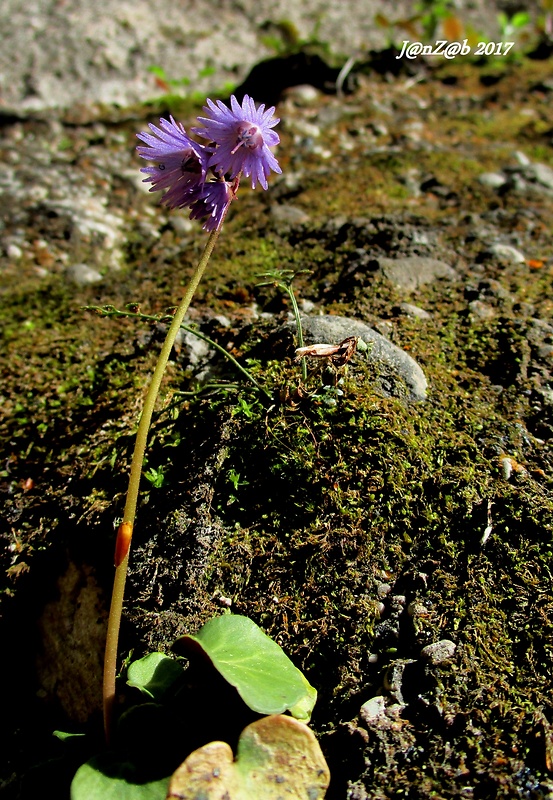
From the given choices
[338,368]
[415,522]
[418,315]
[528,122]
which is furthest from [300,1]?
[415,522]

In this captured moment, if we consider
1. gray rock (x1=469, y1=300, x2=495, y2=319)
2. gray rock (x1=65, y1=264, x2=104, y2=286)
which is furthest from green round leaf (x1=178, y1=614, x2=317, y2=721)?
gray rock (x1=65, y1=264, x2=104, y2=286)

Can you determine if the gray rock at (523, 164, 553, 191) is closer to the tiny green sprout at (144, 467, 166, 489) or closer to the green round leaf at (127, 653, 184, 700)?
the tiny green sprout at (144, 467, 166, 489)

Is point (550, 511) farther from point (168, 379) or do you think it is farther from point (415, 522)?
point (168, 379)

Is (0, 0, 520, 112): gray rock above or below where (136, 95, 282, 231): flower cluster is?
above

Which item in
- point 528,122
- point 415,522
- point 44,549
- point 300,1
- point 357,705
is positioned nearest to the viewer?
point 357,705

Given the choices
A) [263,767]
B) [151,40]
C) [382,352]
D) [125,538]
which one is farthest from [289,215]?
Answer: [151,40]

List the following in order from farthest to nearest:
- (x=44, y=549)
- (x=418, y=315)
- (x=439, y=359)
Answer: (x=418, y=315)
(x=439, y=359)
(x=44, y=549)

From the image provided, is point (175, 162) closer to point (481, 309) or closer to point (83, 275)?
point (481, 309)
